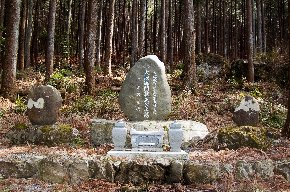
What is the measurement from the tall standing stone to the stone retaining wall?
11.2ft

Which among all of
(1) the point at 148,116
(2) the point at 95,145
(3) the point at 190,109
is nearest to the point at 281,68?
(3) the point at 190,109

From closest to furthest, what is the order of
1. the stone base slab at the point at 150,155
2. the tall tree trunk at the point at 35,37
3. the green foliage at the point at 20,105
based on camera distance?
the stone base slab at the point at 150,155 < the green foliage at the point at 20,105 < the tall tree trunk at the point at 35,37

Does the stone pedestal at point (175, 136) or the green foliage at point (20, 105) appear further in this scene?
the green foliage at point (20, 105)

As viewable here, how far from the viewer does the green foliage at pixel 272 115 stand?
14.5 metres

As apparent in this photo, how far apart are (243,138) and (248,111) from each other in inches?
71.3

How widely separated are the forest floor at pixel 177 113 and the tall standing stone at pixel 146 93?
5.19 feet

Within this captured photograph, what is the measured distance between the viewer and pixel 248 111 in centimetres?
1205

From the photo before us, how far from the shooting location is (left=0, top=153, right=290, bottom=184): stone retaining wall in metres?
8.21

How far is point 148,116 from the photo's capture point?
11.7 m

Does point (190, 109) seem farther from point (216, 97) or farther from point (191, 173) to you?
point (191, 173)

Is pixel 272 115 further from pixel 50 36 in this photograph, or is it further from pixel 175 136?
pixel 50 36

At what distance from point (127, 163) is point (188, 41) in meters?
10.7

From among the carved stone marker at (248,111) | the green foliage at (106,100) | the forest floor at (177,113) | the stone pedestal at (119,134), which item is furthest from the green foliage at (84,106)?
the stone pedestal at (119,134)

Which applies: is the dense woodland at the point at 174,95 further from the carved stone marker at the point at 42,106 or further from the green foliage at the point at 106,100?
the carved stone marker at the point at 42,106
